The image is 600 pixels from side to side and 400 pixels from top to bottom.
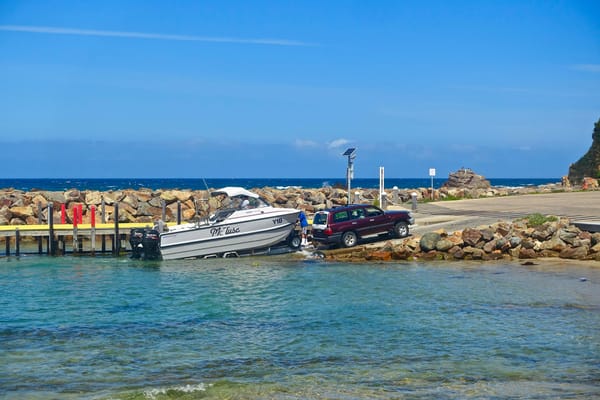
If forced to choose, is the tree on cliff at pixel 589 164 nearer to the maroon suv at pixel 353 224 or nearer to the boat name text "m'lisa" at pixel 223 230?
the maroon suv at pixel 353 224

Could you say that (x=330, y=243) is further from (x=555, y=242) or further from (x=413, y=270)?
(x=555, y=242)

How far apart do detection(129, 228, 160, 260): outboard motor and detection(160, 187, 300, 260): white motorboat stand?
1.08 feet

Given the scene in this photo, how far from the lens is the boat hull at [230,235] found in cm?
3209

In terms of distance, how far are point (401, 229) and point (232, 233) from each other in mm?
7291

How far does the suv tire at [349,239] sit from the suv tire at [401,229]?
195cm

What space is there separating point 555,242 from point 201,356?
19079mm

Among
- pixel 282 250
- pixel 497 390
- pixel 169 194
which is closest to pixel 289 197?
pixel 169 194

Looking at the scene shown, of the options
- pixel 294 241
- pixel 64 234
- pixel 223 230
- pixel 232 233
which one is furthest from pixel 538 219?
pixel 64 234

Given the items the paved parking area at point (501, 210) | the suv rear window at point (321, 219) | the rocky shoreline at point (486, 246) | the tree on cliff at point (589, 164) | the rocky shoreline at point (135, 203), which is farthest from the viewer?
the tree on cliff at point (589, 164)

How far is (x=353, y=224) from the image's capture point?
106 feet

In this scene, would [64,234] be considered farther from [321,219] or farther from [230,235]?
[321,219]

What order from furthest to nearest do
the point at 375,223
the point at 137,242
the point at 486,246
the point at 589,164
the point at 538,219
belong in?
the point at 589,164
the point at 538,219
the point at 375,223
the point at 137,242
the point at 486,246

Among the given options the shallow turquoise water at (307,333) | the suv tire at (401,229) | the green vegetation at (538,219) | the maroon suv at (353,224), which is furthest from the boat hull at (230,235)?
the green vegetation at (538,219)

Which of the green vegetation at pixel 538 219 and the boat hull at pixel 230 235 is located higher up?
the green vegetation at pixel 538 219
